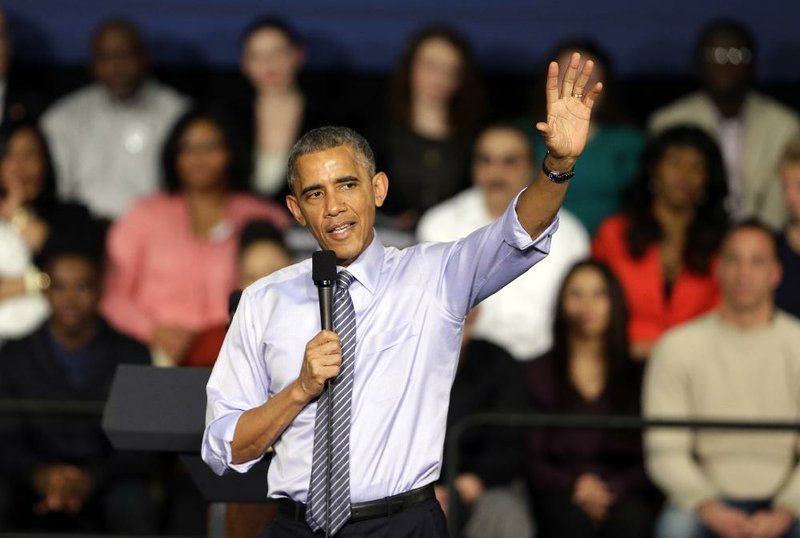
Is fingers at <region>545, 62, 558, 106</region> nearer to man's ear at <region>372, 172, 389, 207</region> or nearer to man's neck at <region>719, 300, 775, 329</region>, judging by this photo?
man's ear at <region>372, 172, 389, 207</region>

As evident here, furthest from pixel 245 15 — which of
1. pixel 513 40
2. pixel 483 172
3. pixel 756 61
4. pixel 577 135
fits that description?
pixel 577 135

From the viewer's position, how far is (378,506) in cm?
249

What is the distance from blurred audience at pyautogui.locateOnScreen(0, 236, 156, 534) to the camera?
4.66m

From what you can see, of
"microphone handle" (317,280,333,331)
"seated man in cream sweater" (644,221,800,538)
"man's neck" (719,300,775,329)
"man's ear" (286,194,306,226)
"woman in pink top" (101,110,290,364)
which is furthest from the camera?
"woman in pink top" (101,110,290,364)

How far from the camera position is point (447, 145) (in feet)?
17.6

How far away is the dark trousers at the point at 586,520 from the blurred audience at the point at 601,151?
3.98ft

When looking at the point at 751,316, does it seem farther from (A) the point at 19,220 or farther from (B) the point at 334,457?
(A) the point at 19,220

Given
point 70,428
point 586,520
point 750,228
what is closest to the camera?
point 586,520

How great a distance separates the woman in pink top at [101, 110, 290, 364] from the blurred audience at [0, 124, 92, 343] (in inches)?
8.5

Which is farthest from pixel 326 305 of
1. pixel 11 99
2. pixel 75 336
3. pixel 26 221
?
pixel 11 99

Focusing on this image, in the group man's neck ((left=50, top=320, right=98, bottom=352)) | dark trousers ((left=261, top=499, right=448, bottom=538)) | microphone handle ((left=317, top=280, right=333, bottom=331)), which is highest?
microphone handle ((left=317, top=280, right=333, bottom=331))

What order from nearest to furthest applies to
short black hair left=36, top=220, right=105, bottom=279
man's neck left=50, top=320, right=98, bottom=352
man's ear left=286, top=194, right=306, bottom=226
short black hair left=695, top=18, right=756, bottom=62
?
man's ear left=286, top=194, right=306, bottom=226 < man's neck left=50, top=320, right=98, bottom=352 < short black hair left=36, top=220, right=105, bottom=279 < short black hair left=695, top=18, right=756, bottom=62

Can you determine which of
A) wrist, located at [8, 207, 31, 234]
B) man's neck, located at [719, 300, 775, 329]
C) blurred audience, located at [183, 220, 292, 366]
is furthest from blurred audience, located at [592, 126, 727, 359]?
wrist, located at [8, 207, 31, 234]

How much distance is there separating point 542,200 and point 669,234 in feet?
9.05
